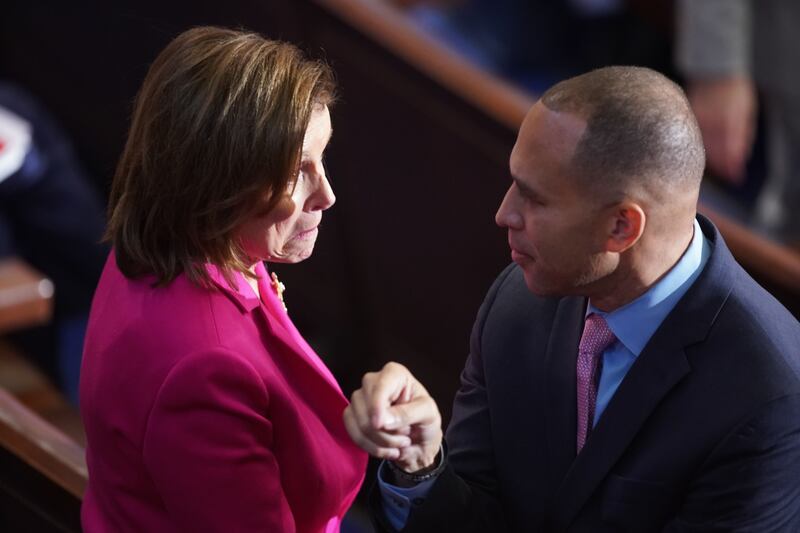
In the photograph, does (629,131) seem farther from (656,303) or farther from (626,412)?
(626,412)

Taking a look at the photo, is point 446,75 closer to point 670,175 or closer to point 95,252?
point 95,252

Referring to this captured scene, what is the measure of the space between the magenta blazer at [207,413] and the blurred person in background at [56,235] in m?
1.94

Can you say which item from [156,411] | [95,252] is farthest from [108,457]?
[95,252]

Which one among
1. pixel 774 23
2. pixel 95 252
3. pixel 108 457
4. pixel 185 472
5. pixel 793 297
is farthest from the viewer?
pixel 95 252

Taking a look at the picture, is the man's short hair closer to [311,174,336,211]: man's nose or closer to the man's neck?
the man's neck

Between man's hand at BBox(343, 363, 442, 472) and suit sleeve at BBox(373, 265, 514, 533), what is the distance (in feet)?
0.46

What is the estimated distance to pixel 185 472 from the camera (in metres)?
1.42

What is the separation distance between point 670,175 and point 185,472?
643 mm

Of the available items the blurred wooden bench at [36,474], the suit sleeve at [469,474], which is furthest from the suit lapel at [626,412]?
the blurred wooden bench at [36,474]

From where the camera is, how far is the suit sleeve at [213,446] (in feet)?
4.63

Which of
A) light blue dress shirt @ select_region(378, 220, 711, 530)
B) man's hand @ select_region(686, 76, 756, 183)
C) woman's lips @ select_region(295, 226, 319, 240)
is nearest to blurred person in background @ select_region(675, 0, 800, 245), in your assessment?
man's hand @ select_region(686, 76, 756, 183)

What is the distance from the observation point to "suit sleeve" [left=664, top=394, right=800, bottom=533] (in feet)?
4.68

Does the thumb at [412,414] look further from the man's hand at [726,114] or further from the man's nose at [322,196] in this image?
the man's hand at [726,114]

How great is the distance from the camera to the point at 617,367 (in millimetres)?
1576
